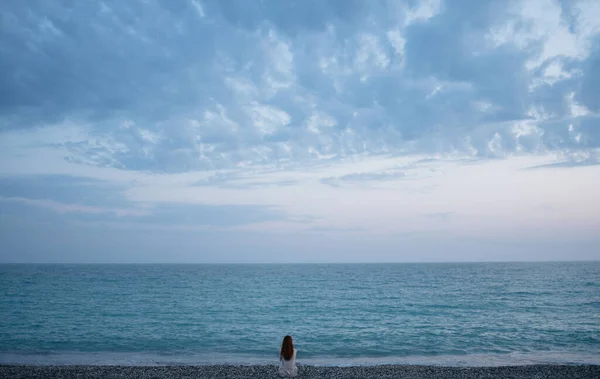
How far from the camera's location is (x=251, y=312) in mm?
37719

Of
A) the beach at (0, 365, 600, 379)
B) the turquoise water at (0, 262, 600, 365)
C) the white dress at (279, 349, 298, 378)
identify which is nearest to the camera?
the white dress at (279, 349, 298, 378)

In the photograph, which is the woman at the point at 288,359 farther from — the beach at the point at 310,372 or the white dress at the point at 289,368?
the beach at the point at 310,372

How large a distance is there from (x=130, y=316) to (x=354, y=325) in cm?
1834

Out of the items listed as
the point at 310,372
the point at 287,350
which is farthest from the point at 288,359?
the point at 310,372

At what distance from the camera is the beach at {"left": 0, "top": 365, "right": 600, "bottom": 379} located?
15.6 metres

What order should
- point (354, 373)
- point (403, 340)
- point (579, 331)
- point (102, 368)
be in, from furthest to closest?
point (579, 331) < point (403, 340) < point (102, 368) < point (354, 373)

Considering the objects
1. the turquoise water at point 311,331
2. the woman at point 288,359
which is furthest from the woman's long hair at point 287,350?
the turquoise water at point 311,331

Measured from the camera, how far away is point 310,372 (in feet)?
53.2

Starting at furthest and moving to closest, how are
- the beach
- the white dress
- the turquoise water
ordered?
the turquoise water → the beach → the white dress

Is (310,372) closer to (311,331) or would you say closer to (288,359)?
(288,359)

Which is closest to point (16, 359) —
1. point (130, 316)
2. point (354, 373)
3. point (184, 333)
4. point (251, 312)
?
point (184, 333)

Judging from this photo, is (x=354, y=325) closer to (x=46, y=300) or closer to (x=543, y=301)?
(x=543, y=301)

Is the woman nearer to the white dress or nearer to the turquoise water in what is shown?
the white dress

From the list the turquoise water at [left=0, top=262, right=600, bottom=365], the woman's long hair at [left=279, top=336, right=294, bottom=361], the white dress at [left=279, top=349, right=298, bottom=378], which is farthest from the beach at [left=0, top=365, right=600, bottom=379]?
the turquoise water at [left=0, top=262, right=600, bottom=365]
